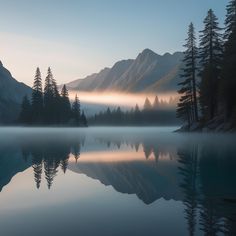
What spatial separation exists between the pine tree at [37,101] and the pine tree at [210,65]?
212 ft

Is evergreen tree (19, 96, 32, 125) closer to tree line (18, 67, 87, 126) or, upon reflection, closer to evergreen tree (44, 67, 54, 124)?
tree line (18, 67, 87, 126)

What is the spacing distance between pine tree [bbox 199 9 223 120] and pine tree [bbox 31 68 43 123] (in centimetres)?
6449

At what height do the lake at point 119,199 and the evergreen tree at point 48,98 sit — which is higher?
the evergreen tree at point 48,98

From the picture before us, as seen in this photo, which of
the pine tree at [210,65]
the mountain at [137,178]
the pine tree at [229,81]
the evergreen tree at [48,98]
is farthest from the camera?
the evergreen tree at [48,98]

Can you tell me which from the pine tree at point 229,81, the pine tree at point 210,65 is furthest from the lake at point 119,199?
the pine tree at point 210,65

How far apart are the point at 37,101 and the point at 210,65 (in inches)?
2739

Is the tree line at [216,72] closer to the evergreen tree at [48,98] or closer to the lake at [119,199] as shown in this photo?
the lake at [119,199]

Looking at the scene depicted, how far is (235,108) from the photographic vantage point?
4594cm

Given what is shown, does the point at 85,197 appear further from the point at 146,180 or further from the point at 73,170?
the point at 73,170

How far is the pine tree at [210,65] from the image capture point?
54391 mm

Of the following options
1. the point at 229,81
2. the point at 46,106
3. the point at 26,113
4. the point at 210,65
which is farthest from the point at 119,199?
the point at 26,113

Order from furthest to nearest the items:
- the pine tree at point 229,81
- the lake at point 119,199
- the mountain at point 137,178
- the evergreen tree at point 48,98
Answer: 1. the evergreen tree at point 48,98
2. the pine tree at point 229,81
3. the mountain at point 137,178
4. the lake at point 119,199

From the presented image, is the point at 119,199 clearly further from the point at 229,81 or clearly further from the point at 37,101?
the point at 37,101

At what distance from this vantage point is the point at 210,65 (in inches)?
2124
